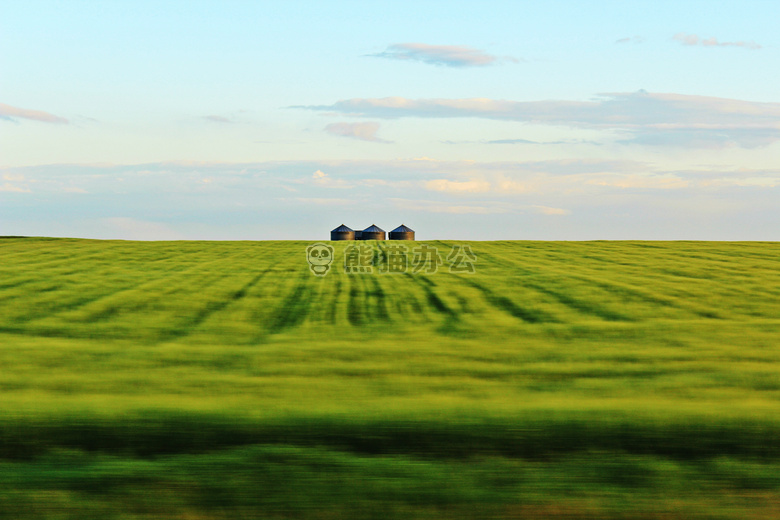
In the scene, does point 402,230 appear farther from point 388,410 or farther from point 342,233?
point 388,410

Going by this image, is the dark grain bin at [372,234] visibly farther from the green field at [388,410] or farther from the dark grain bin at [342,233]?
the green field at [388,410]

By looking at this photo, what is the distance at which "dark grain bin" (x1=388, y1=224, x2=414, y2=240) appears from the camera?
73.9m

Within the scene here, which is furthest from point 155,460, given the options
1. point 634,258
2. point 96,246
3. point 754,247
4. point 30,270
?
point 754,247

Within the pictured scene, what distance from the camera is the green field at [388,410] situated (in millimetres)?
6133

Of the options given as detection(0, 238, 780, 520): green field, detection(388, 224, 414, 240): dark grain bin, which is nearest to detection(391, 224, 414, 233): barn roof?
detection(388, 224, 414, 240): dark grain bin

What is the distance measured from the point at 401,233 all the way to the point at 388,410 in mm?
66090

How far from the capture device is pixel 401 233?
7425 centimetres

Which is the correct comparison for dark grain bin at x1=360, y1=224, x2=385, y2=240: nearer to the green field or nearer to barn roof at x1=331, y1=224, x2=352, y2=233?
barn roof at x1=331, y1=224, x2=352, y2=233

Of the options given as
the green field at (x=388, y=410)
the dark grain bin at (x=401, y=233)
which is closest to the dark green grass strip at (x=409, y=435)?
the green field at (x=388, y=410)

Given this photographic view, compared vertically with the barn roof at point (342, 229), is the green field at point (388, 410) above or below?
below

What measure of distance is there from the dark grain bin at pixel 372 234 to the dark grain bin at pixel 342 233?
1.32m

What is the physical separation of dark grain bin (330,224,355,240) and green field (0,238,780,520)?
175 feet

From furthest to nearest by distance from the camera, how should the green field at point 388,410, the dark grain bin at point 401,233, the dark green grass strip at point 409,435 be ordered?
the dark grain bin at point 401,233, the dark green grass strip at point 409,435, the green field at point 388,410

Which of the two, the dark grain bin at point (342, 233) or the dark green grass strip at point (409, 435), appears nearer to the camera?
the dark green grass strip at point (409, 435)
